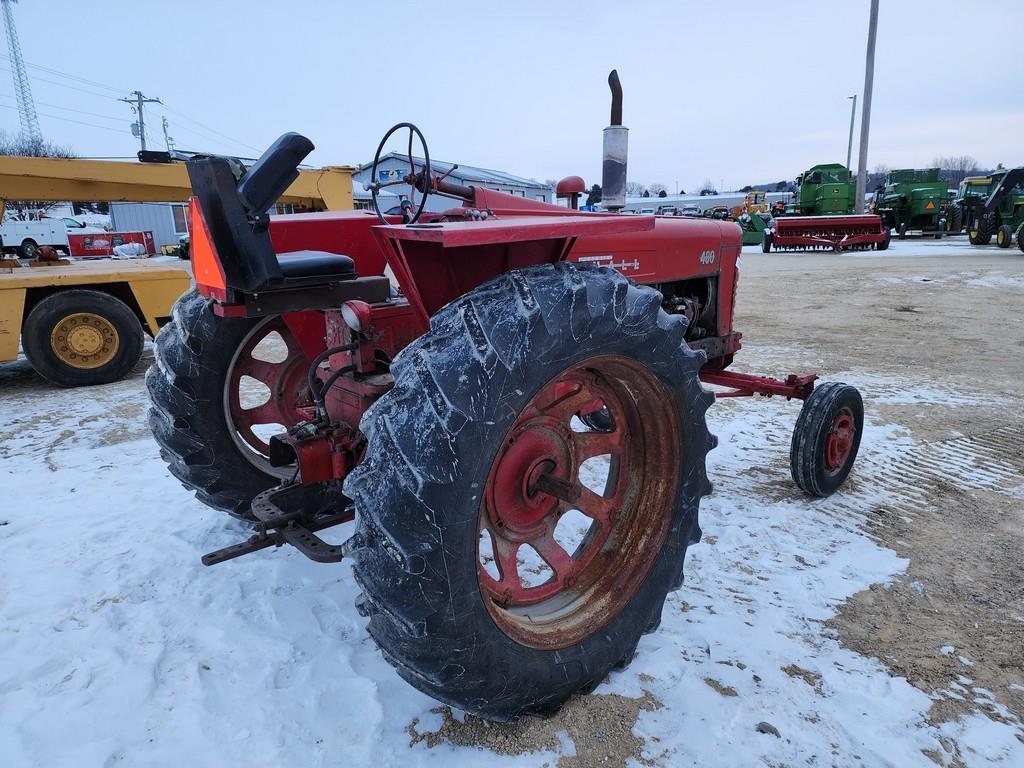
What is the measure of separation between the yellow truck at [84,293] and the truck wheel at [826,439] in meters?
4.70

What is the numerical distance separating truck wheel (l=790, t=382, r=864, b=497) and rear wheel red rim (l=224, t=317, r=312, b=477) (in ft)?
7.76

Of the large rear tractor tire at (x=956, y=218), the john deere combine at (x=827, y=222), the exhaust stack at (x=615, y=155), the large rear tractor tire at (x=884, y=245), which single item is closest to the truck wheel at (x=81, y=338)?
the exhaust stack at (x=615, y=155)

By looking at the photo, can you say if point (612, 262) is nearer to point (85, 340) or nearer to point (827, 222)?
point (85, 340)

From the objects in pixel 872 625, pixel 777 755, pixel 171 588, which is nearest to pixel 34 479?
pixel 171 588

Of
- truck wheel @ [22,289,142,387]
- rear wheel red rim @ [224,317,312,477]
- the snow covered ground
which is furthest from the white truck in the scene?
rear wheel red rim @ [224,317,312,477]

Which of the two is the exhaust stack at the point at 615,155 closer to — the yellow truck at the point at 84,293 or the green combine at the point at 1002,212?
the yellow truck at the point at 84,293

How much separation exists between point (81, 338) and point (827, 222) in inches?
736

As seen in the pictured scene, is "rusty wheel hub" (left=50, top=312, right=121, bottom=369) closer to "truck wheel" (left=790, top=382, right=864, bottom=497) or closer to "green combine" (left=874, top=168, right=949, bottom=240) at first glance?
"truck wheel" (left=790, top=382, right=864, bottom=497)

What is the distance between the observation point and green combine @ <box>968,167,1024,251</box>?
17.5 metres

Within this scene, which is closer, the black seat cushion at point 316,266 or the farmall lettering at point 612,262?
the black seat cushion at point 316,266

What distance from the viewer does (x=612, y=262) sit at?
2.78 m

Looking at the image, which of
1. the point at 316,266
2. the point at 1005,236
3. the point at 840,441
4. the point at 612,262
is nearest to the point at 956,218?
the point at 1005,236

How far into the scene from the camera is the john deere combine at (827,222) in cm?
1822

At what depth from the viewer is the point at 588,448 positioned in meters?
2.21
